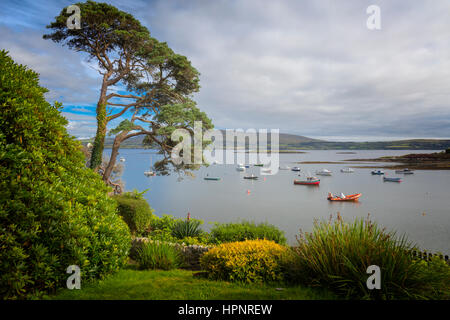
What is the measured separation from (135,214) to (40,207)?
7.61m

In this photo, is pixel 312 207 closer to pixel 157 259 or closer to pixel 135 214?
pixel 135 214

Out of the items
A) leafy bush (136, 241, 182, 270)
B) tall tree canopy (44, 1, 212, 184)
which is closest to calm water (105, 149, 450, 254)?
tall tree canopy (44, 1, 212, 184)

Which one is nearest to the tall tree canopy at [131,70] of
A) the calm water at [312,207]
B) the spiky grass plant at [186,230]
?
the spiky grass plant at [186,230]

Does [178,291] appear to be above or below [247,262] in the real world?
below

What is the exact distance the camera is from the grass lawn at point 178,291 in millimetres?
3885

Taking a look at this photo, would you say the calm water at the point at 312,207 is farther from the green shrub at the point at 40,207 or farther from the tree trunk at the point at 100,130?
the green shrub at the point at 40,207

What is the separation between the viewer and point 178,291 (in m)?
4.29

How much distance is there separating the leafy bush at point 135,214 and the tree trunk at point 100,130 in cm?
509

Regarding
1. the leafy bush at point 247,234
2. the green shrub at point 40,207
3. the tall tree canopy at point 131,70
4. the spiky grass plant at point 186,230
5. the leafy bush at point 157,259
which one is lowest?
the spiky grass plant at point 186,230

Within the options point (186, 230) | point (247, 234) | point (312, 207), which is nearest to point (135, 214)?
point (186, 230)

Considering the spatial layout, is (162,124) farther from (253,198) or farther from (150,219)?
(253,198)
